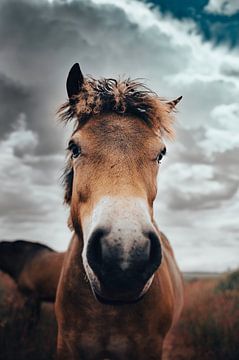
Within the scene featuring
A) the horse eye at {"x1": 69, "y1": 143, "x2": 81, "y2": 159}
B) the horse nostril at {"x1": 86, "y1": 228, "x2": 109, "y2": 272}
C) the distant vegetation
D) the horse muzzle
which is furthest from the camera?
the distant vegetation

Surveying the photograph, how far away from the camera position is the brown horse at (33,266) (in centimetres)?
705

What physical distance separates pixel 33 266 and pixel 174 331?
10.4 ft

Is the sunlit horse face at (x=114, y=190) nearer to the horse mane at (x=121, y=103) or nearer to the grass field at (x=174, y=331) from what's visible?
the horse mane at (x=121, y=103)

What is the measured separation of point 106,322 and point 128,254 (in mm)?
1377

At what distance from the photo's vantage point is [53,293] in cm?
698

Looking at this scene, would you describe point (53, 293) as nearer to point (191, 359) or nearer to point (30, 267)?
point (30, 267)

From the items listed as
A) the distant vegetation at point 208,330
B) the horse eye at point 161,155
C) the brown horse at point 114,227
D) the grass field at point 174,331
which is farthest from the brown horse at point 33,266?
the horse eye at point 161,155

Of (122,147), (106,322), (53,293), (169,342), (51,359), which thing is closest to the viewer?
(122,147)

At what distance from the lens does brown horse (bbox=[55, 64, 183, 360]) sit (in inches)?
88.0

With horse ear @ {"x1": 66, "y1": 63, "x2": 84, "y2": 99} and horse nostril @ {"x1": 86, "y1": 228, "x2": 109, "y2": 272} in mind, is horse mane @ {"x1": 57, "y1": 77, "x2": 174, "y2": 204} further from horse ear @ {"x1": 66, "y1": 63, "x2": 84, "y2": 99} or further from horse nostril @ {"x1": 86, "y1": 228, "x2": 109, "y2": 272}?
horse nostril @ {"x1": 86, "y1": 228, "x2": 109, "y2": 272}

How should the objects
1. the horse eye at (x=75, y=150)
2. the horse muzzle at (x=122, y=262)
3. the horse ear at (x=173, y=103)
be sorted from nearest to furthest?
1. the horse muzzle at (x=122, y=262)
2. the horse eye at (x=75, y=150)
3. the horse ear at (x=173, y=103)

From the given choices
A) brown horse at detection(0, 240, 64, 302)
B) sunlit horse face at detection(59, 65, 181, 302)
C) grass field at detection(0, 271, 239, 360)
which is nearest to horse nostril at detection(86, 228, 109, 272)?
sunlit horse face at detection(59, 65, 181, 302)

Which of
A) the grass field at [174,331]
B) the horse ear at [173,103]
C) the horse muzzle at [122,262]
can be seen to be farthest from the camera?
the grass field at [174,331]

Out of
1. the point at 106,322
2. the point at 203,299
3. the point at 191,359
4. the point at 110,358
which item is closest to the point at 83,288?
the point at 106,322
